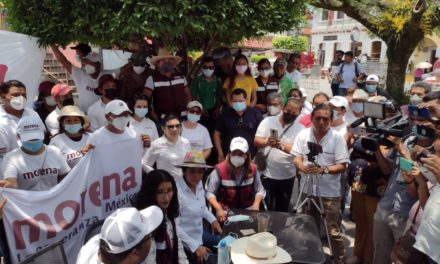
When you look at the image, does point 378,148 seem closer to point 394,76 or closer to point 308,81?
point 394,76

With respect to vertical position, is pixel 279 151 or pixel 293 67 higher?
pixel 293 67

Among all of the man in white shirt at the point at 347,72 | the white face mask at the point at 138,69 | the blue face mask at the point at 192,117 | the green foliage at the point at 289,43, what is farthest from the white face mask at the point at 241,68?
the green foliage at the point at 289,43

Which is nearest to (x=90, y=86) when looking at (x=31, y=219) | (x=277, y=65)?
(x=31, y=219)

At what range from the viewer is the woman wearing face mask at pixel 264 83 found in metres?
6.31

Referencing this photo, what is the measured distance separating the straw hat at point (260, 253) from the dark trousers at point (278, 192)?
5.91 feet

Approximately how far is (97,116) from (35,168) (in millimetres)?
Result: 1432

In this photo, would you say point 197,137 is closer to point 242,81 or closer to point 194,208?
point 194,208

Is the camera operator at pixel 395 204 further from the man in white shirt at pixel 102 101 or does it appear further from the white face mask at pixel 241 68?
the man in white shirt at pixel 102 101

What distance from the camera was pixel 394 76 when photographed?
11359 mm

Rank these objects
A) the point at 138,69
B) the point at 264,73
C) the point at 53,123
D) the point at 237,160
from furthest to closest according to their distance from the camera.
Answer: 1. the point at 264,73
2. the point at 138,69
3. the point at 53,123
4. the point at 237,160

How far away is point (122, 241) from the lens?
6.94 ft

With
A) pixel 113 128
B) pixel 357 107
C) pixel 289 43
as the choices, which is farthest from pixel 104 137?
pixel 289 43

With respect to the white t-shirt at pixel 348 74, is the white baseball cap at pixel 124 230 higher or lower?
lower

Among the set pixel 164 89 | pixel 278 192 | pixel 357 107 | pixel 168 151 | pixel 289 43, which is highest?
pixel 289 43
